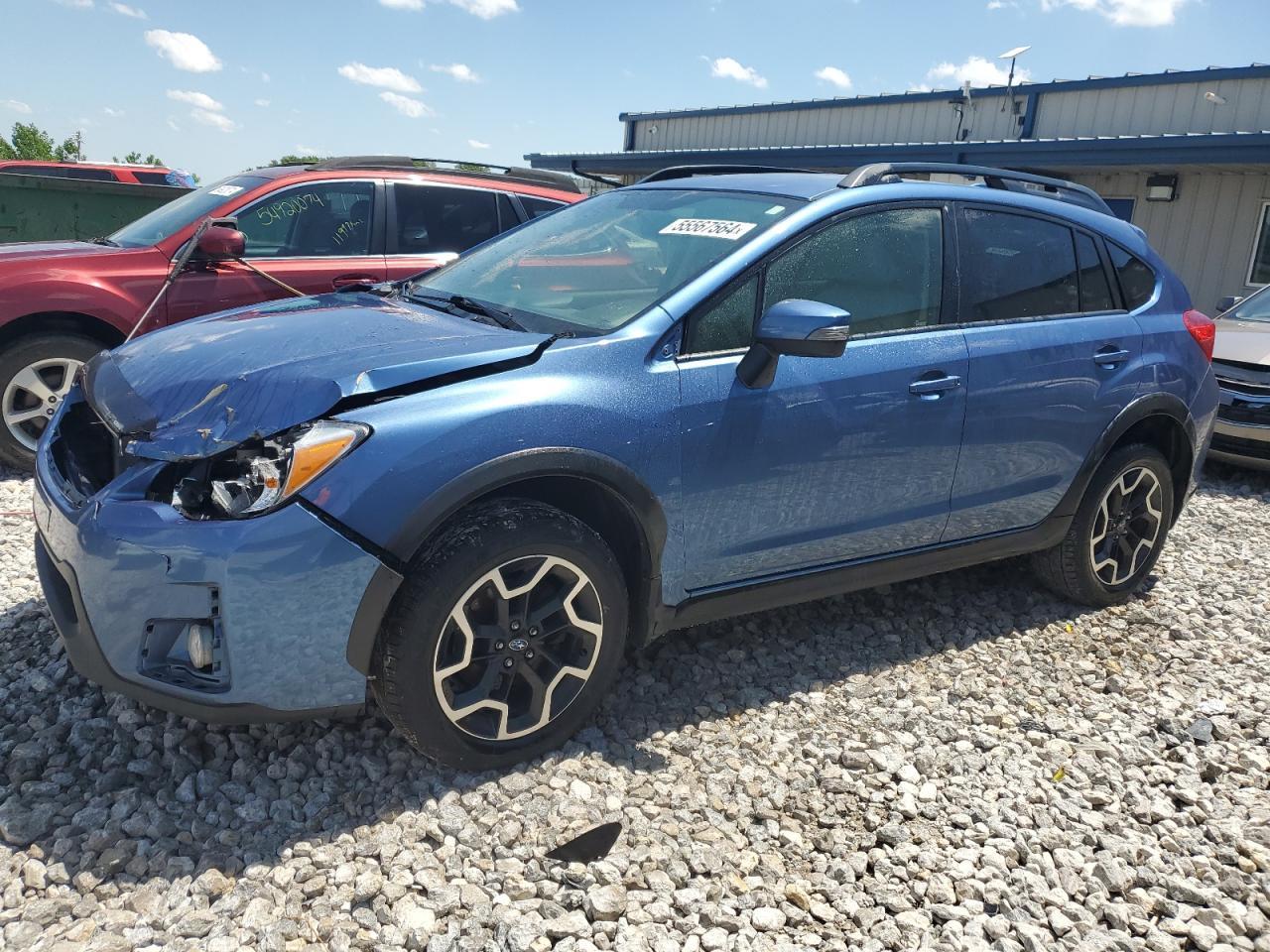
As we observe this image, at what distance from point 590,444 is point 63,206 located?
8.90 metres

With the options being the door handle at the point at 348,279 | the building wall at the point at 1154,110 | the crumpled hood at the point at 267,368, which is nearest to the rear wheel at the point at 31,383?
the door handle at the point at 348,279

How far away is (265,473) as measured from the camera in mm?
2590

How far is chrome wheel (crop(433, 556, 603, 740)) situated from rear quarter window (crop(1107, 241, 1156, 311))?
2904mm

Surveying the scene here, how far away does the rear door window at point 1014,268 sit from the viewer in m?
3.90

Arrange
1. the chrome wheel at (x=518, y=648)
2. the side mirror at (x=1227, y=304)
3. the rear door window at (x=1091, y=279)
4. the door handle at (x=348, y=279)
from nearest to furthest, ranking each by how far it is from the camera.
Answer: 1. the chrome wheel at (x=518, y=648)
2. the rear door window at (x=1091, y=279)
3. the door handle at (x=348, y=279)
4. the side mirror at (x=1227, y=304)

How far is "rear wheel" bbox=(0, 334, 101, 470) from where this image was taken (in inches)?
221

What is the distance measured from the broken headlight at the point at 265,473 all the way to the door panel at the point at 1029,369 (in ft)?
7.61

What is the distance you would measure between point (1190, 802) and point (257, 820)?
9.30 ft

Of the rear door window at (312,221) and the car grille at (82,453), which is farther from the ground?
the rear door window at (312,221)

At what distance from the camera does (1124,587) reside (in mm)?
4691

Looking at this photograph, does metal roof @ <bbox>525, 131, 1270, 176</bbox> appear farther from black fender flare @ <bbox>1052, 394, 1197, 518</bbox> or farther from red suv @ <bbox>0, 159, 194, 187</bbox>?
red suv @ <bbox>0, 159, 194, 187</bbox>

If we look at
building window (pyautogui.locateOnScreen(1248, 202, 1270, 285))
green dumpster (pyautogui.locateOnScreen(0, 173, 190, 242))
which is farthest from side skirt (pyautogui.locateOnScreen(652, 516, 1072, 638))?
building window (pyautogui.locateOnScreen(1248, 202, 1270, 285))

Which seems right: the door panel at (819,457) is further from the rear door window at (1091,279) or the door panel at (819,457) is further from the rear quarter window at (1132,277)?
the rear quarter window at (1132,277)

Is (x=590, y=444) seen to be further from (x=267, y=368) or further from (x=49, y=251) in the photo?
(x=49, y=251)
